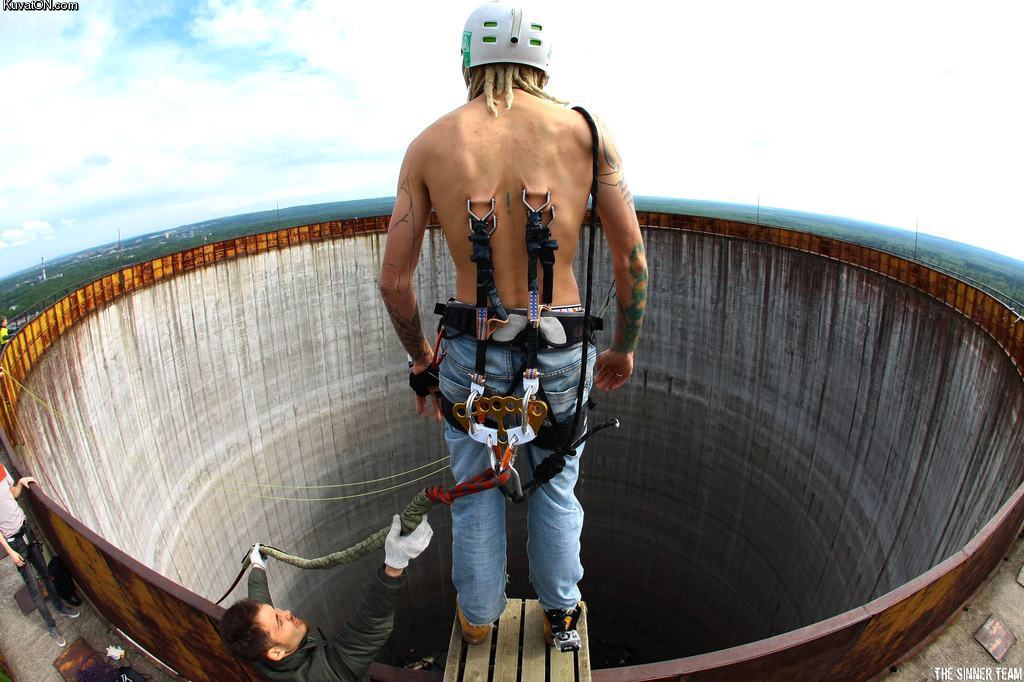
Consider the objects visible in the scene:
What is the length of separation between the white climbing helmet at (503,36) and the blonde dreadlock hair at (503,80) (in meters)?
0.05

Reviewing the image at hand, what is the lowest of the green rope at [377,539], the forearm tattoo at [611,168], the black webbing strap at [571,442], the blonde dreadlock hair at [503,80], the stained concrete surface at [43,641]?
the stained concrete surface at [43,641]

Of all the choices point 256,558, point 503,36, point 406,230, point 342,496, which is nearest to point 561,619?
point 256,558

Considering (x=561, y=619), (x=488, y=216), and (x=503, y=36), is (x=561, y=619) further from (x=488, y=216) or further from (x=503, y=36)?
(x=503, y=36)

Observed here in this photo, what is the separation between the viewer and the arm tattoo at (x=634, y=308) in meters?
2.35

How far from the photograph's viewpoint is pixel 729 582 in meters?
8.00

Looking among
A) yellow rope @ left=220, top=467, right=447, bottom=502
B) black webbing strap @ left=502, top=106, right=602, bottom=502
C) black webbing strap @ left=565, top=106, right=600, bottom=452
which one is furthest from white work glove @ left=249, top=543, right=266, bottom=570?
yellow rope @ left=220, top=467, right=447, bottom=502

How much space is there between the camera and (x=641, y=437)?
29.1 feet

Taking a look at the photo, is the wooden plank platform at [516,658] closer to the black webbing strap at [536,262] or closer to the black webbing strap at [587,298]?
the black webbing strap at [587,298]

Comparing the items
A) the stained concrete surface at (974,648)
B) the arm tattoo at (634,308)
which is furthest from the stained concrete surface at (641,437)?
the arm tattoo at (634,308)

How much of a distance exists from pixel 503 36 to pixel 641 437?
299 inches

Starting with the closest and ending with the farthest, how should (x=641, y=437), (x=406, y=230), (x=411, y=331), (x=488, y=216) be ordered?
(x=488, y=216)
(x=406, y=230)
(x=411, y=331)
(x=641, y=437)

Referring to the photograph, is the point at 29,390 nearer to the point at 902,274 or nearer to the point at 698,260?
the point at 698,260

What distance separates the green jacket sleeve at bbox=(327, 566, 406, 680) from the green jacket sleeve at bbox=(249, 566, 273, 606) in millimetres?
380

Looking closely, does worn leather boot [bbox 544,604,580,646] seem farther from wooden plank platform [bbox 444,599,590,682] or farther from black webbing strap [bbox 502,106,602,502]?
black webbing strap [bbox 502,106,602,502]
